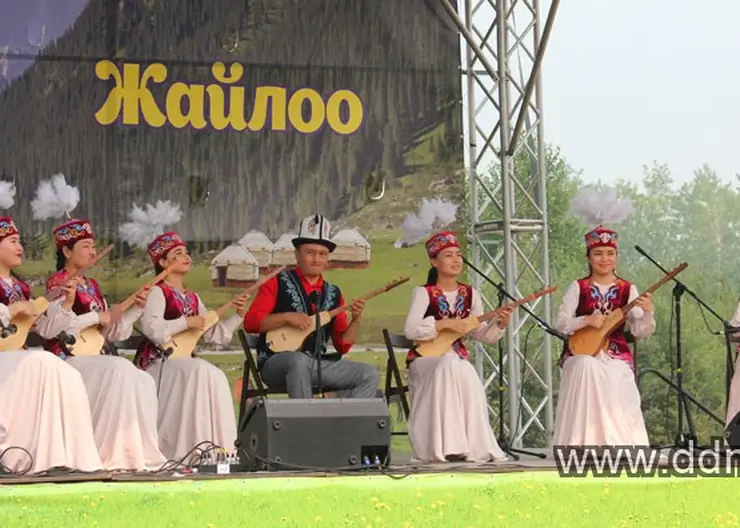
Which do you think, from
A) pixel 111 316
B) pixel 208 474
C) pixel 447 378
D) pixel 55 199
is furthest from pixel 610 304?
pixel 55 199

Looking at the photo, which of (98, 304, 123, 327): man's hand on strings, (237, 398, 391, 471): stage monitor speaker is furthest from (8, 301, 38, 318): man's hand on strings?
(237, 398, 391, 471): stage monitor speaker

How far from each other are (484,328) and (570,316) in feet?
1.71

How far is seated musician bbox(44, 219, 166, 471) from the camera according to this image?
628 centimetres

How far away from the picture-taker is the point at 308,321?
7309mm

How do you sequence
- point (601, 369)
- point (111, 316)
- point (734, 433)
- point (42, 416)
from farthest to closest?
point (601, 369) < point (734, 433) < point (111, 316) < point (42, 416)

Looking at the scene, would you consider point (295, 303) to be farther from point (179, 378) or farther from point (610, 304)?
point (610, 304)

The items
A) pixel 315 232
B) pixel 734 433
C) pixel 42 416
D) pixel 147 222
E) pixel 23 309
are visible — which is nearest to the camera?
pixel 42 416

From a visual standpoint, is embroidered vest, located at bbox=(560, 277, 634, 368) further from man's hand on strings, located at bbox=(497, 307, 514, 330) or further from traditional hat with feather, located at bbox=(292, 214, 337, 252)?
traditional hat with feather, located at bbox=(292, 214, 337, 252)

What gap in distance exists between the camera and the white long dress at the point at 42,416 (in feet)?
18.5

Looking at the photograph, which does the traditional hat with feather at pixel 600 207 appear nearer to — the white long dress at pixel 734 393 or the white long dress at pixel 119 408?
the white long dress at pixel 734 393

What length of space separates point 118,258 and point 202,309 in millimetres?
1553

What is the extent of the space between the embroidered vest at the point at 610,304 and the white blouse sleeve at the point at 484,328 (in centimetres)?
40

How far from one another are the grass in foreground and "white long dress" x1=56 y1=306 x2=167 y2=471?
4.25 feet

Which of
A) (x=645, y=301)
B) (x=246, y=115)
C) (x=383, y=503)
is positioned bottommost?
(x=383, y=503)
